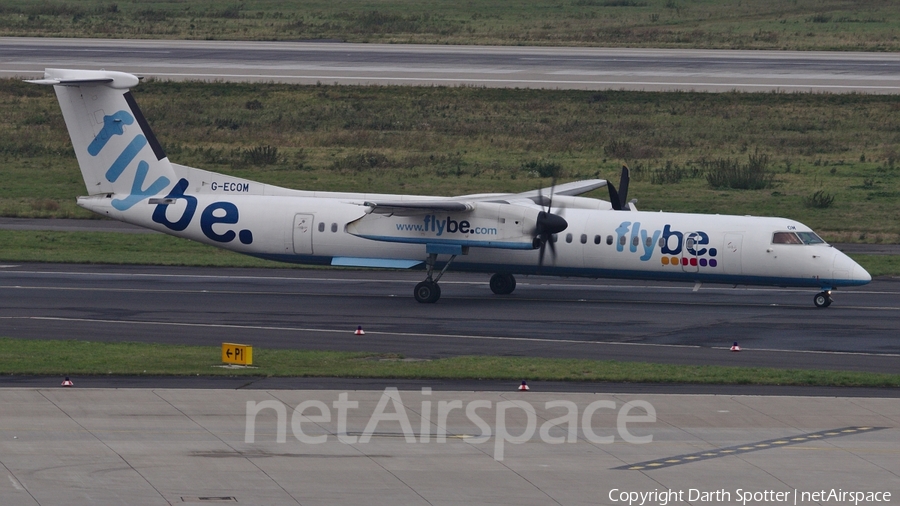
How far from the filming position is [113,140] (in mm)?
35125

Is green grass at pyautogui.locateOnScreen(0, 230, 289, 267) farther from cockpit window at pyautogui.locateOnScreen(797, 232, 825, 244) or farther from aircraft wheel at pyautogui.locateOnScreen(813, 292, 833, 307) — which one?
aircraft wheel at pyautogui.locateOnScreen(813, 292, 833, 307)

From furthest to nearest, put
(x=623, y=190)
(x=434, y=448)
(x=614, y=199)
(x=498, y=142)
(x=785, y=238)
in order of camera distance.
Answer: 1. (x=498, y=142)
2. (x=623, y=190)
3. (x=614, y=199)
4. (x=785, y=238)
5. (x=434, y=448)

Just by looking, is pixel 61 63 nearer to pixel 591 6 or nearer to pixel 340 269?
pixel 340 269

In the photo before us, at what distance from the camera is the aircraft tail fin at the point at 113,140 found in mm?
34938

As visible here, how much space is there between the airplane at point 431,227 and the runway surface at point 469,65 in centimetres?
3647

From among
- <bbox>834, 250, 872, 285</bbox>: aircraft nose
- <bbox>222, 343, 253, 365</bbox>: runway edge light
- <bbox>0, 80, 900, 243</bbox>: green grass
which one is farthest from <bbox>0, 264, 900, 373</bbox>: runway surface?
<bbox>0, 80, 900, 243</bbox>: green grass

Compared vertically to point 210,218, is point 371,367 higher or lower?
lower

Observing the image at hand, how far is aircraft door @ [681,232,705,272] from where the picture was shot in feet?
105

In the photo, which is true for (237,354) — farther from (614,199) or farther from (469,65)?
(469,65)

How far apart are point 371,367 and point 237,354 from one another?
107 inches

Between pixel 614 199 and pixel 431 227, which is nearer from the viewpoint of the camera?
pixel 431 227

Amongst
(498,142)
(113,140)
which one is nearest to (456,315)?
(113,140)

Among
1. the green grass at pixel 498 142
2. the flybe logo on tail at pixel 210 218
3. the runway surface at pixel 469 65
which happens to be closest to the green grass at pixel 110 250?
the flybe logo on tail at pixel 210 218

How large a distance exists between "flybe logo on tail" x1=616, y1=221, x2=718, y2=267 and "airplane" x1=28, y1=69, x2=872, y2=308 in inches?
1.1
